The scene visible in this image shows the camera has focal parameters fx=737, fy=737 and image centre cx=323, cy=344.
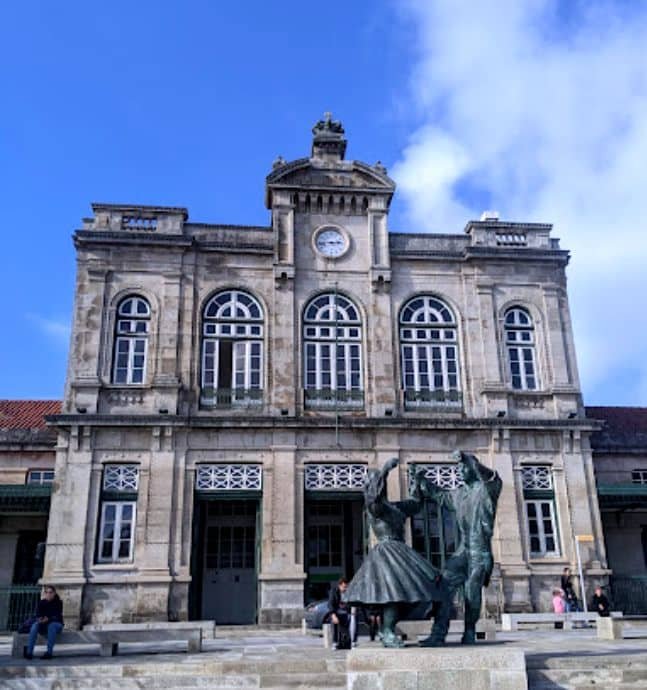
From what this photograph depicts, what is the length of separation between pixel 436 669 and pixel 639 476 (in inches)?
Result: 690

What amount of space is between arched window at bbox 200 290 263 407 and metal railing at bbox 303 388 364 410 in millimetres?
1399

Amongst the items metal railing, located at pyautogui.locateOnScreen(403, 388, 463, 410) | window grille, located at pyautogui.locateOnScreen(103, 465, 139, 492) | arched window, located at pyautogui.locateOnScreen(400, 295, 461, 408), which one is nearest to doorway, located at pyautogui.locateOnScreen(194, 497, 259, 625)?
window grille, located at pyautogui.locateOnScreen(103, 465, 139, 492)

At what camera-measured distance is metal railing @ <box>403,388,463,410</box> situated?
68.8 ft

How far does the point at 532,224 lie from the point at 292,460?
10.7 metres

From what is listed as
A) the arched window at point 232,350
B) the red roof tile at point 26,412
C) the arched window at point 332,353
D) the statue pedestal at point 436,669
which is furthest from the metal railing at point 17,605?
the statue pedestal at point 436,669

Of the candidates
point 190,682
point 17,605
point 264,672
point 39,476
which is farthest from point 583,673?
point 39,476

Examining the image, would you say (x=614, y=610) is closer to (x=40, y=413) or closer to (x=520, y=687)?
(x=520, y=687)

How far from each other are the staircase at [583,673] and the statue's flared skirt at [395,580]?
1537 millimetres

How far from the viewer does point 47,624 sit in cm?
1254

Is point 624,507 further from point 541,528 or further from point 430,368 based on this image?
point 430,368

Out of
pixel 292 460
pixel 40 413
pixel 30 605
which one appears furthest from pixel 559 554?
pixel 40 413

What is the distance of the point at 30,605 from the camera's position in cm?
1883

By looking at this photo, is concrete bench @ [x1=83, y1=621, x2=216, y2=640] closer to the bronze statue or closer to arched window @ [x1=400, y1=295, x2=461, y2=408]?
the bronze statue

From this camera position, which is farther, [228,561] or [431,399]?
[228,561]
